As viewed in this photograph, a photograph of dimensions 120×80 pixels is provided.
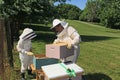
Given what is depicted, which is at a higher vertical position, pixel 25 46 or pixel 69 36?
pixel 69 36

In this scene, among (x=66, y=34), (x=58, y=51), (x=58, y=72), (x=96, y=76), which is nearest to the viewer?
→ (x=58, y=72)

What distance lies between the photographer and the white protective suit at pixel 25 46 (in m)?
9.91

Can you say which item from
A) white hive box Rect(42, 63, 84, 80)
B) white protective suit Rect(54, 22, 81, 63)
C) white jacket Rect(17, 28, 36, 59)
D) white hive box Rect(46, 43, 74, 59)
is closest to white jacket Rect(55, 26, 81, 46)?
white protective suit Rect(54, 22, 81, 63)

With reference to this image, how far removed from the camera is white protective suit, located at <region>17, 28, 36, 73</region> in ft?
32.5

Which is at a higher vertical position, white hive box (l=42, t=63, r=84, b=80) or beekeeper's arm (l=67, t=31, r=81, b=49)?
beekeeper's arm (l=67, t=31, r=81, b=49)

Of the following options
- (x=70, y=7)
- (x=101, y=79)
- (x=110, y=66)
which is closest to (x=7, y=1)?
(x=110, y=66)

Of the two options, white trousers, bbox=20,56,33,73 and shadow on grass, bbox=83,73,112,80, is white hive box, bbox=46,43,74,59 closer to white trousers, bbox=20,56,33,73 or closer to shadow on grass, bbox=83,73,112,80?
white trousers, bbox=20,56,33,73

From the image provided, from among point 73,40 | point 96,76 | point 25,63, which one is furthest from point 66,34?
point 96,76

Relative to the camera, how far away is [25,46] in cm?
1010

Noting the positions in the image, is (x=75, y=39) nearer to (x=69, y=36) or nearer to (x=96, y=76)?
(x=69, y=36)

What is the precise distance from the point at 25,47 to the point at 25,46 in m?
0.04

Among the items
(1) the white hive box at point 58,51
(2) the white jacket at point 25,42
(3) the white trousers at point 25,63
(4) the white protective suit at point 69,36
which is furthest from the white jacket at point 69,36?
(3) the white trousers at point 25,63

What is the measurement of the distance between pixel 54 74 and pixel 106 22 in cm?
6385

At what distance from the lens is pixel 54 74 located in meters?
7.91
